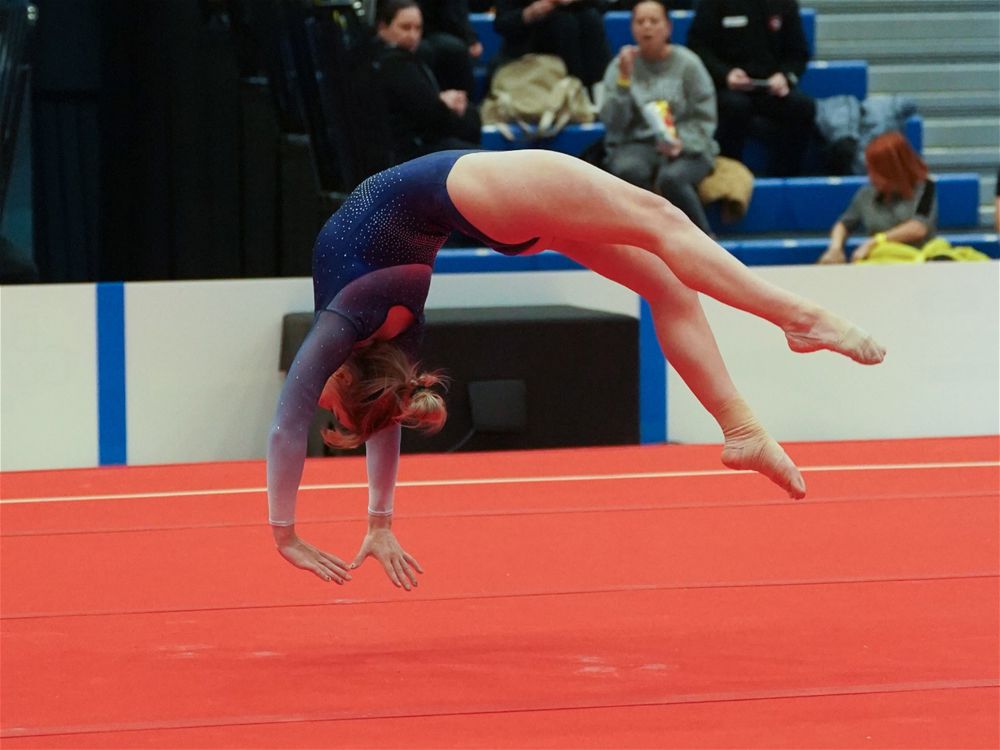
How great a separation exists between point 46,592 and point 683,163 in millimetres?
3612

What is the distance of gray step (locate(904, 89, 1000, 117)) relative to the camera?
7.78 m

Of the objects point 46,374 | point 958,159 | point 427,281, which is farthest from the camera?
point 958,159

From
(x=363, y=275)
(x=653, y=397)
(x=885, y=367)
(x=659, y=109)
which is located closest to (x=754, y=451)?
(x=363, y=275)

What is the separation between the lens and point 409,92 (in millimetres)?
5691

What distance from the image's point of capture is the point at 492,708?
2426mm

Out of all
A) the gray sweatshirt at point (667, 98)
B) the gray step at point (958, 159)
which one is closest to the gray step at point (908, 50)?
the gray step at point (958, 159)

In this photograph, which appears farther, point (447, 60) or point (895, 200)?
point (447, 60)

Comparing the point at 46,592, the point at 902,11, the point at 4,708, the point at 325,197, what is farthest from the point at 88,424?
the point at 902,11

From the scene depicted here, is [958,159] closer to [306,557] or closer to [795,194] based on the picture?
[795,194]

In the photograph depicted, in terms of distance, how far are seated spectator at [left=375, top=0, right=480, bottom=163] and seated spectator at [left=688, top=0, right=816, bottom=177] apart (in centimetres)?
141

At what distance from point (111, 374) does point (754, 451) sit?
2.76 meters

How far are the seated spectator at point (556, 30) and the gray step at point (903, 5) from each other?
1854mm

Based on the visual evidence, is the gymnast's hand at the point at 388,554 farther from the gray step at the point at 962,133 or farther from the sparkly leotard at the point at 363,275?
the gray step at the point at 962,133

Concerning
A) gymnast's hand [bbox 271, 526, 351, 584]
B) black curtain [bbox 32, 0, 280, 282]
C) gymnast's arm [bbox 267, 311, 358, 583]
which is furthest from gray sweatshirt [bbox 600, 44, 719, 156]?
gymnast's hand [bbox 271, 526, 351, 584]
